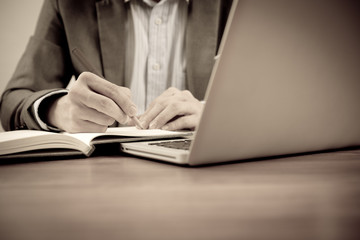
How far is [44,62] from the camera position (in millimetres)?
1227

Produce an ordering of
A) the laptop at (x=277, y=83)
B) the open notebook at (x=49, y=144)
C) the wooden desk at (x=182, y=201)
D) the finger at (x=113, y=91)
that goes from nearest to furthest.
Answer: the wooden desk at (x=182, y=201)
the laptop at (x=277, y=83)
the open notebook at (x=49, y=144)
the finger at (x=113, y=91)

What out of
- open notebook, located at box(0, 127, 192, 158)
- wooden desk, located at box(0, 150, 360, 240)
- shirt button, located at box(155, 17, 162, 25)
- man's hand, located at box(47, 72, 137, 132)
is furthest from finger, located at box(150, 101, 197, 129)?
shirt button, located at box(155, 17, 162, 25)

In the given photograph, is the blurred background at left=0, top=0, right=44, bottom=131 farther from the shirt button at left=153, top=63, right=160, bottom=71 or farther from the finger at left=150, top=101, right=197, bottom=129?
the finger at left=150, top=101, right=197, bottom=129

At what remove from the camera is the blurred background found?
79.7 inches

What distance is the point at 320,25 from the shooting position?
43cm

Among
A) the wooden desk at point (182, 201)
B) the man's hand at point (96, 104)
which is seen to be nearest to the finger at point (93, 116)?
the man's hand at point (96, 104)

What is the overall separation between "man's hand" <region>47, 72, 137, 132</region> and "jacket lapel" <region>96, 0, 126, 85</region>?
521 mm

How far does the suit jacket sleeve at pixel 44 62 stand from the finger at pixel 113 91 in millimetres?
499

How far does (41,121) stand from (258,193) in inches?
26.4

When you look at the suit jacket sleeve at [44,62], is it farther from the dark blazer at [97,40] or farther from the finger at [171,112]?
the finger at [171,112]

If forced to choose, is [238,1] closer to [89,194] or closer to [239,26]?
[239,26]

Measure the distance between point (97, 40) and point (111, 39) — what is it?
68mm

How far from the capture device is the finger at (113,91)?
632 millimetres

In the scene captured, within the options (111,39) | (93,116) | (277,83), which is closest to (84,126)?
(93,116)
